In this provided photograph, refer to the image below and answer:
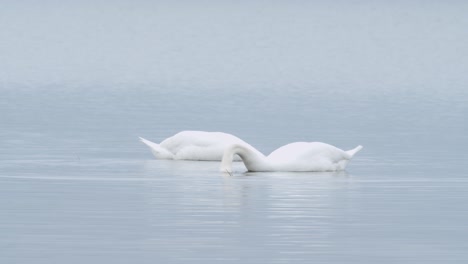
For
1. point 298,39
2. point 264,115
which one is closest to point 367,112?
point 264,115

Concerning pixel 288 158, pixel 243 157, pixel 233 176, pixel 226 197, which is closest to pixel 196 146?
pixel 243 157

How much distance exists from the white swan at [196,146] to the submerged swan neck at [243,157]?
8.33 feet

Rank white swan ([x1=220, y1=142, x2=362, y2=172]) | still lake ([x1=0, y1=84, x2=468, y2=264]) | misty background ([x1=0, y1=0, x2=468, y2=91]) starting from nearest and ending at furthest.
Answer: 1. still lake ([x1=0, y1=84, x2=468, y2=264])
2. white swan ([x1=220, y1=142, x2=362, y2=172])
3. misty background ([x1=0, y1=0, x2=468, y2=91])

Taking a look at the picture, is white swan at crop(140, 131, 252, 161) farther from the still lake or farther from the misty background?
the misty background

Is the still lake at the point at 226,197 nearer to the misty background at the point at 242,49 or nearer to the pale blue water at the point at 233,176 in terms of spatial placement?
the pale blue water at the point at 233,176

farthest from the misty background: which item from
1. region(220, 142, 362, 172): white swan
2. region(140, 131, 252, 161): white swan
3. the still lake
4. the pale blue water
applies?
region(220, 142, 362, 172): white swan

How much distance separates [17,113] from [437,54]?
77.7 m

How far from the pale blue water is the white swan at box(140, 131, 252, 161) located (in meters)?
0.55

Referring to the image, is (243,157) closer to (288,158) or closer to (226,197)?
(288,158)

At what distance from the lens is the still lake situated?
23.5 m

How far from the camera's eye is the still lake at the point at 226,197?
927 inches

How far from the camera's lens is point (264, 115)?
5291cm

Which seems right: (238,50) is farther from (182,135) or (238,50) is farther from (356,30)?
(182,135)

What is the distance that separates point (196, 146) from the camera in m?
35.2
